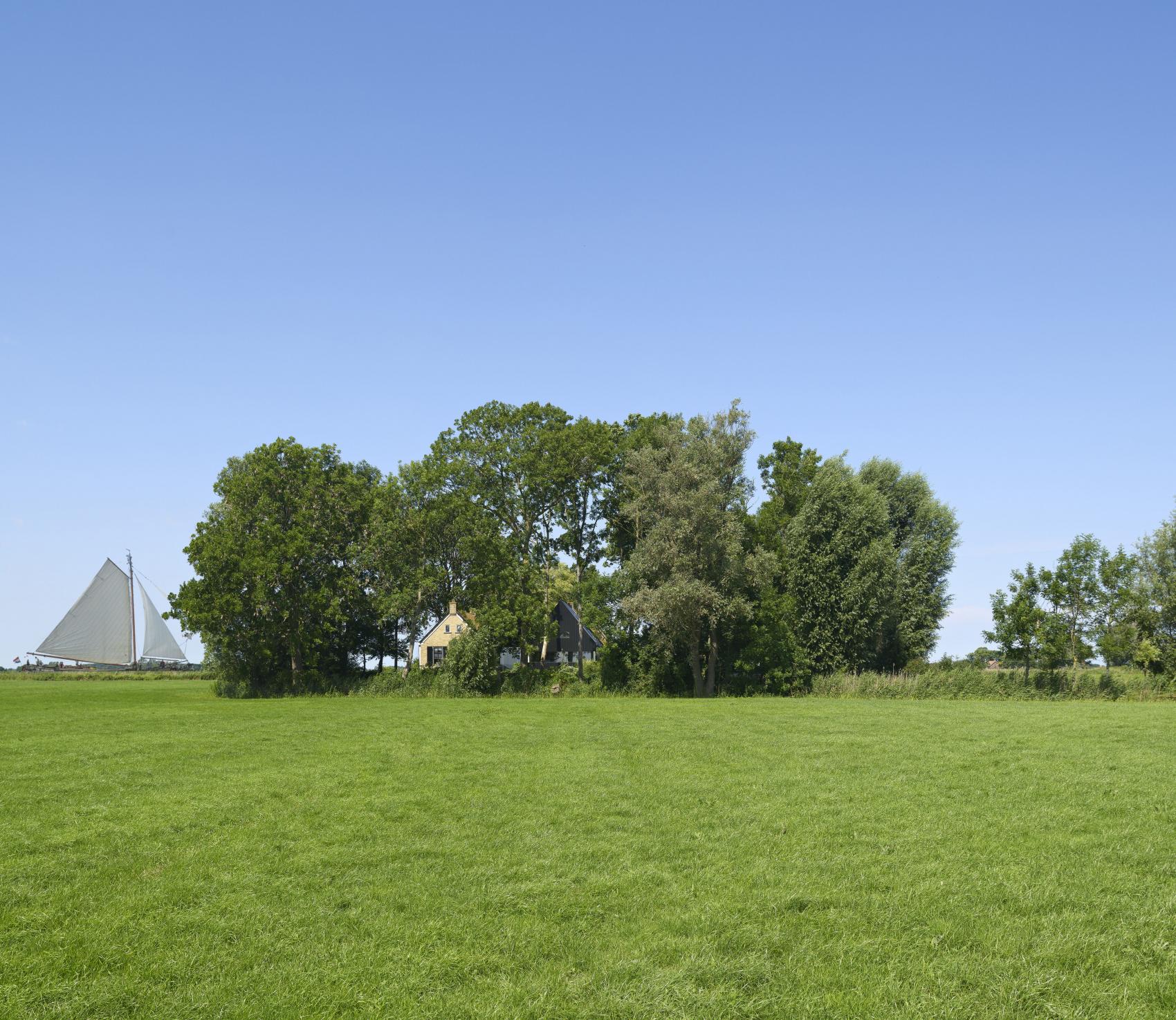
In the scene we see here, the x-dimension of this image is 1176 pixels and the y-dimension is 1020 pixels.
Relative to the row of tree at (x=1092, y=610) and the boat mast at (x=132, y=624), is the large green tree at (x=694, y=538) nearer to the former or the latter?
the row of tree at (x=1092, y=610)

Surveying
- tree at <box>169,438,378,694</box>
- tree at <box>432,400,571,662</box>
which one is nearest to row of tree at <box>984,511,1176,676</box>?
tree at <box>432,400,571,662</box>

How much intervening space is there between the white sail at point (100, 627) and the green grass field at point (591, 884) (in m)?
88.4

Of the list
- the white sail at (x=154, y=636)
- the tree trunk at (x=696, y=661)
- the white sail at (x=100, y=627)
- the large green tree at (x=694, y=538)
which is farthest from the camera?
the white sail at (x=154, y=636)

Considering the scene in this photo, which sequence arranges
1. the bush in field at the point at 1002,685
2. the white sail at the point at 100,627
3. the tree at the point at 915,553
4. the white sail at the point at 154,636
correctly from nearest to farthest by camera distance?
the bush in field at the point at 1002,685 → the tree at the point at 915,553 → the white sail at the point at 100,627 → the white sail at the point at 154,636

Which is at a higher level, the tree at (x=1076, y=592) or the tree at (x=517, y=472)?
the tree at (x=517, y=472)

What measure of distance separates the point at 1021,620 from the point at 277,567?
4753cm

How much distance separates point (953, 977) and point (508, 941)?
3.64m

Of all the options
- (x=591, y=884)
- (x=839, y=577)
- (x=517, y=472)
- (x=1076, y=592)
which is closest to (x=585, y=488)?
(x=517, y=472)

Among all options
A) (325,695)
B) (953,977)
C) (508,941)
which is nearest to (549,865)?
(508,941)


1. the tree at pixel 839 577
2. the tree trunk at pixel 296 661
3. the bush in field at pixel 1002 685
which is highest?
the tree at pixel 839 577

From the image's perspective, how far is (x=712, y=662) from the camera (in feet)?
181

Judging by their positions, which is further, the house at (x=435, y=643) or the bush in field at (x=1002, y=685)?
the house at (x=435, y=643)

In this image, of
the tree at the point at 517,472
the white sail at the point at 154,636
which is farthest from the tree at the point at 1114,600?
the white sail at the point at 154,636

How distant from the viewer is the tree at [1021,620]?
5359cm
